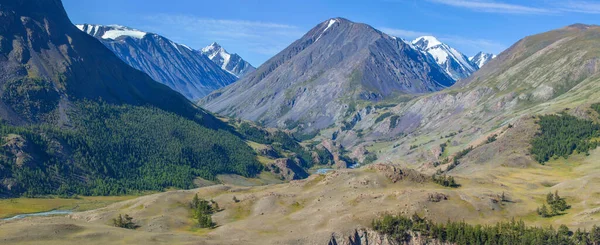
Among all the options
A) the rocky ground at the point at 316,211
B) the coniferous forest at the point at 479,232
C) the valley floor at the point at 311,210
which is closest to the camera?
the rocky ground at the point at 316,211

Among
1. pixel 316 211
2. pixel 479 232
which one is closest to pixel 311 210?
pixel 316 211

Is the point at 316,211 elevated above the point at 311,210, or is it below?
below

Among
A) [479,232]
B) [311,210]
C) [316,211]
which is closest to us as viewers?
[479,232]

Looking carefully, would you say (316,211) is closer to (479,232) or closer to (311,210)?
(311,210)

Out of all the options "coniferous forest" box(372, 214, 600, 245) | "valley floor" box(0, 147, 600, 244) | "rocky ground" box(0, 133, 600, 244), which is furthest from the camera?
"coniferous forest" box(372, 214, 600, 245)

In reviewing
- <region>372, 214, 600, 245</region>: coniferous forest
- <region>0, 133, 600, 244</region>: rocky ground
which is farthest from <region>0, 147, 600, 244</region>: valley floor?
<region>372, 214, 600, 245</region>: coniferous forest

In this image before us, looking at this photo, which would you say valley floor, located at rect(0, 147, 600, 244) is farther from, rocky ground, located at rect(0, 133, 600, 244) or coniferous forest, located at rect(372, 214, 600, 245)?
coniferous forest, located at rect(372, 214, 600, 245)

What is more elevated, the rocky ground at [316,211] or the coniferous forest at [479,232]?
the rocky ground at [316,211]

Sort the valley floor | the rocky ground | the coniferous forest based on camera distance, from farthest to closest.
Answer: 1. the coniferous forest
2. the valley floor
3. the rocky ground

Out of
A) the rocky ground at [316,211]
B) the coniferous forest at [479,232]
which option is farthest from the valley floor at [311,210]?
the coniferous forest at [479,232]

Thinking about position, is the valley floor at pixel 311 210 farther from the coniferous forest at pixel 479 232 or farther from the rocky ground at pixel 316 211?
the coniferous forest at pixel 479 232

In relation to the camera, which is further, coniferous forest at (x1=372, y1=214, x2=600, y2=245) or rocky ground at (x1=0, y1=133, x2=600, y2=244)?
coniferous forest at (x1=372, y1=214, x2=600, y2=245)

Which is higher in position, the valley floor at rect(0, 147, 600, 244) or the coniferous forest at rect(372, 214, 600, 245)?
the valley floor at rect(0, 147, 600, 244)

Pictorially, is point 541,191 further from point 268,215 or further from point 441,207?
point 268,215
